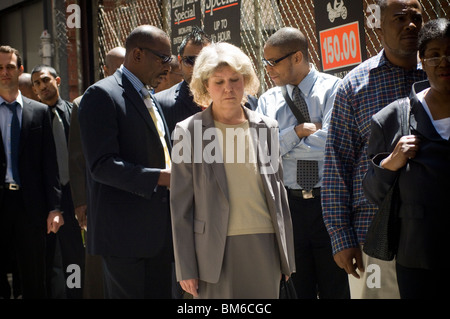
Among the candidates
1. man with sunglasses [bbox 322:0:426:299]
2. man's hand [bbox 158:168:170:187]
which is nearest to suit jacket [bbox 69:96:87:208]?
man's hand [bbox 158:168:170:187]

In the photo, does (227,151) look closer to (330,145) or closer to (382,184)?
(330,145)

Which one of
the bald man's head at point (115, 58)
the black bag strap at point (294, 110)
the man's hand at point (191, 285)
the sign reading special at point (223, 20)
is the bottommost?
the man's hand at point (191, 285)

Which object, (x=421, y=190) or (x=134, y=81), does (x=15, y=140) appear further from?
(x=421, y=190)

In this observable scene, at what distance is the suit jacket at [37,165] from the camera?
18.7 ft

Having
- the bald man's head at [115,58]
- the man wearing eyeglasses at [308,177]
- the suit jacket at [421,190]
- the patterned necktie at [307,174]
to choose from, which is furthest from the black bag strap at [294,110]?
the bald man's head at [115,58]

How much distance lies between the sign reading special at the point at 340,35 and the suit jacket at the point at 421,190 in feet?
7.98

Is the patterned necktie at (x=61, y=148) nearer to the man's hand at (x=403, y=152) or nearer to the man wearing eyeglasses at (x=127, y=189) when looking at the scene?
the man wearing eyeglasses at (x=127, y=189)

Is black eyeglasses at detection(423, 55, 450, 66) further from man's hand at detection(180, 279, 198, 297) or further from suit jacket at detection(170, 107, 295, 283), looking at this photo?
man's hand at detection(180, 279, 198, 297)

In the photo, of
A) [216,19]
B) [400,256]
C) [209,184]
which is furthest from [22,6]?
[400,256]

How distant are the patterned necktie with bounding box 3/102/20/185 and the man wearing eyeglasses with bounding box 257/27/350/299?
2.51 metres

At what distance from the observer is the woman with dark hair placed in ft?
9.27

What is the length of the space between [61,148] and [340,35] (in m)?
3.22

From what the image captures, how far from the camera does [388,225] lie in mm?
3041
